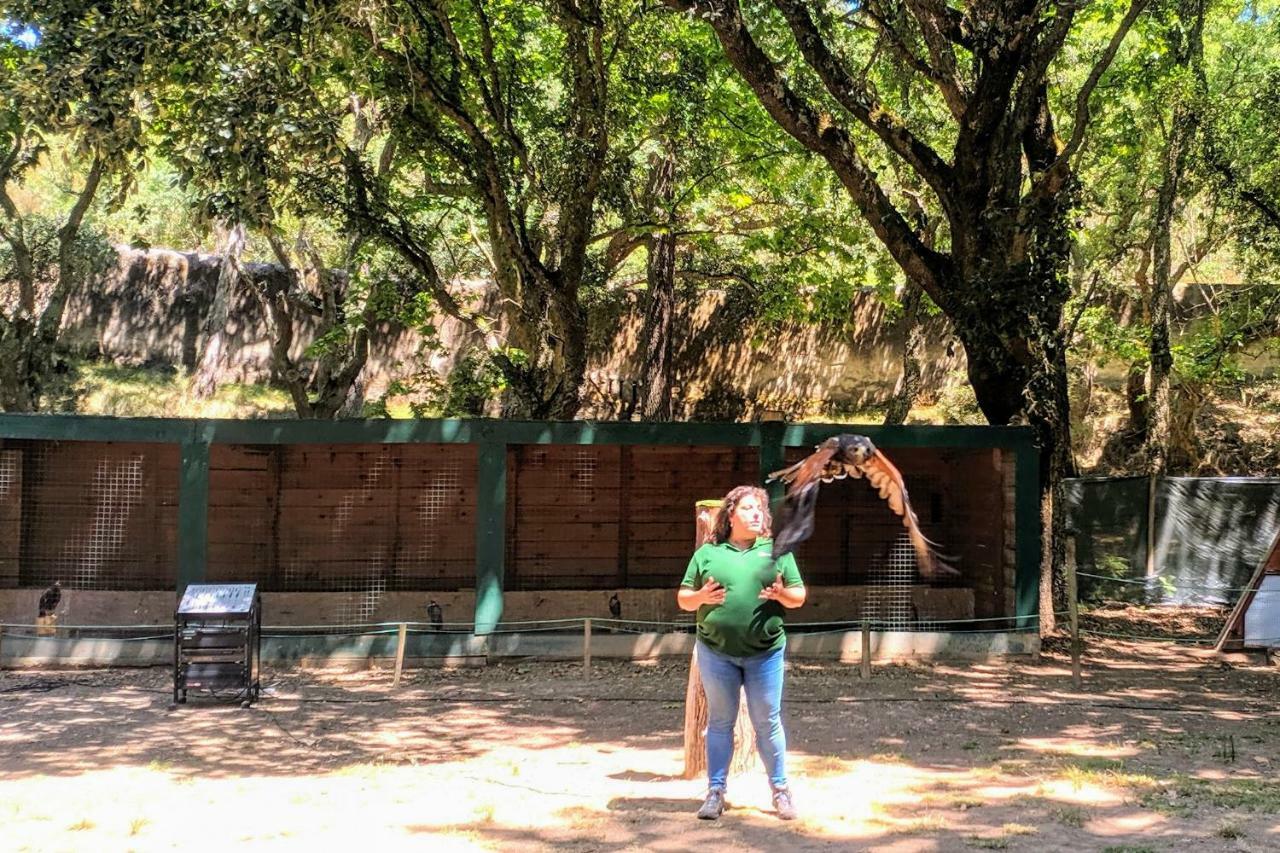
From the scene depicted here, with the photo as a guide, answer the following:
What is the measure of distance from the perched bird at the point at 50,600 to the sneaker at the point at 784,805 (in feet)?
27.4

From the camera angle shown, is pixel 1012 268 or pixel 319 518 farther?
pixel 319 518

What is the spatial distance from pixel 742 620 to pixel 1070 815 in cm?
210

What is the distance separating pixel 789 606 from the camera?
208 inches

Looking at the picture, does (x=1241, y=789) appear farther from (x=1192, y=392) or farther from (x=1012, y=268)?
(x=1192, y=392)

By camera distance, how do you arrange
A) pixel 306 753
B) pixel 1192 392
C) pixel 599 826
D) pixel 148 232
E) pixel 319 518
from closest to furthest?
1. pixel 599 826
2. pixel 306 753
3. pixel 319 518
4. pixel 1192 392
5. pixel 148 232

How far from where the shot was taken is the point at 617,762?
23.2 feet

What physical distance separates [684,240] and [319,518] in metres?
7.00

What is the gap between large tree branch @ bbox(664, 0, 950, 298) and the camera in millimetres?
10406

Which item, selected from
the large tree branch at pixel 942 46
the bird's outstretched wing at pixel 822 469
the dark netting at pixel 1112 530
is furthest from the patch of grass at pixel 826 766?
the dark netting at pixel 1112 530

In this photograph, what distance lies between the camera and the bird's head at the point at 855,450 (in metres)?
5.93

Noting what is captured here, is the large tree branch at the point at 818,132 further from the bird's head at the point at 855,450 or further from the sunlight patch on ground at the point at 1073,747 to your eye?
the bird's head at the point at 855,450

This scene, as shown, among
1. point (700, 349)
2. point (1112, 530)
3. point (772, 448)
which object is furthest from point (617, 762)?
point (700, 349)

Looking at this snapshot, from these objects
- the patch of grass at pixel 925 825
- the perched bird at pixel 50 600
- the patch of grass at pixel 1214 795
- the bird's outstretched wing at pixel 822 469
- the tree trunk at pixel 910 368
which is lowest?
the patch of grass at pixel 925 825

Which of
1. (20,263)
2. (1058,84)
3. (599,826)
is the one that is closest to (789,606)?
(599,826)
